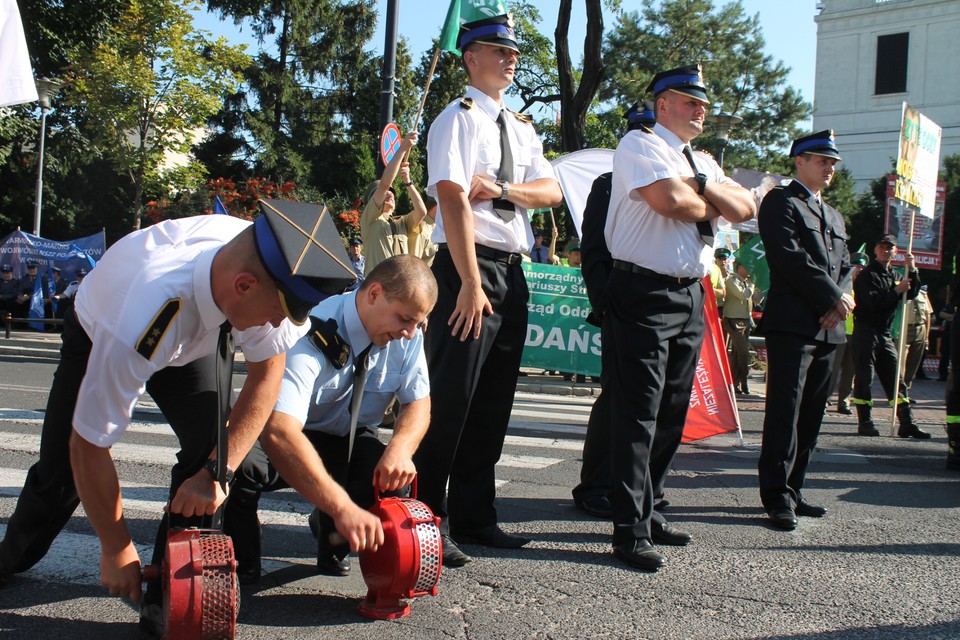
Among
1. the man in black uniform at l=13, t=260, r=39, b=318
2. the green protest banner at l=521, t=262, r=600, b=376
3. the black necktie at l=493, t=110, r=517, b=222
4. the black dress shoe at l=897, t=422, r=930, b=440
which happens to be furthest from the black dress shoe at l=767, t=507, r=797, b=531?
the man in black uniform at l=13, t=260, r=39, b=318

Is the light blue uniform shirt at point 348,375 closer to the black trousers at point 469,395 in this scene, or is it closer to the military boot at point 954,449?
the black trousers at point 469,395

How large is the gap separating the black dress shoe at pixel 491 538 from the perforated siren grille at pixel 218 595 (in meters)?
1.62

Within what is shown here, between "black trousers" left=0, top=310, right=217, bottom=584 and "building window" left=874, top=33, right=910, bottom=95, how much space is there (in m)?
54.6

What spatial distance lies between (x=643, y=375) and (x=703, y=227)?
75 centimetres

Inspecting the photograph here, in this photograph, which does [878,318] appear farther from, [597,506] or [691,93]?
[691,93]

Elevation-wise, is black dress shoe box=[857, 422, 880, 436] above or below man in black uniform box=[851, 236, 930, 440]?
below

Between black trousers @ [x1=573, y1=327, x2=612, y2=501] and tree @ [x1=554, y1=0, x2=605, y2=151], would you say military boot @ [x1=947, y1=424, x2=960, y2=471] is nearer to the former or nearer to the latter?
black trousers @ [x1=573, y1=327, x2=612, y2=501]

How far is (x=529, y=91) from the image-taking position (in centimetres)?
3828

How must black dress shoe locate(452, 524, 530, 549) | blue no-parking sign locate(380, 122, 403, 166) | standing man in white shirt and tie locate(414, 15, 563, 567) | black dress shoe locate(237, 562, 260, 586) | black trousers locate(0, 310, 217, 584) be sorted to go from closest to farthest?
1. black trousers locate(0, 310, 217, 584)
2. black dress shoe locate(237, 562, 260, 586)
3. standing man in white shirt and tie locate(414, 15, 563, 567)
4. black dress shoe locate(452, 524, 530, 549)
5. blue no-parking sign locate(380, 122, 403, 166)

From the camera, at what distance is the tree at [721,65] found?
45750 mm

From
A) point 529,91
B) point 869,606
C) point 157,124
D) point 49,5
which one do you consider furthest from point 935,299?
point 869,606

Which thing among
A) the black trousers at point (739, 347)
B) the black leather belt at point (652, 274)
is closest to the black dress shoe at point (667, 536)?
the black leather belt at point (652, 274)

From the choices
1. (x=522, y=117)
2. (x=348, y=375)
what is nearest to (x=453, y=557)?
(x=348, y=375)

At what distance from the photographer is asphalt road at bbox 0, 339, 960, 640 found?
308cm
